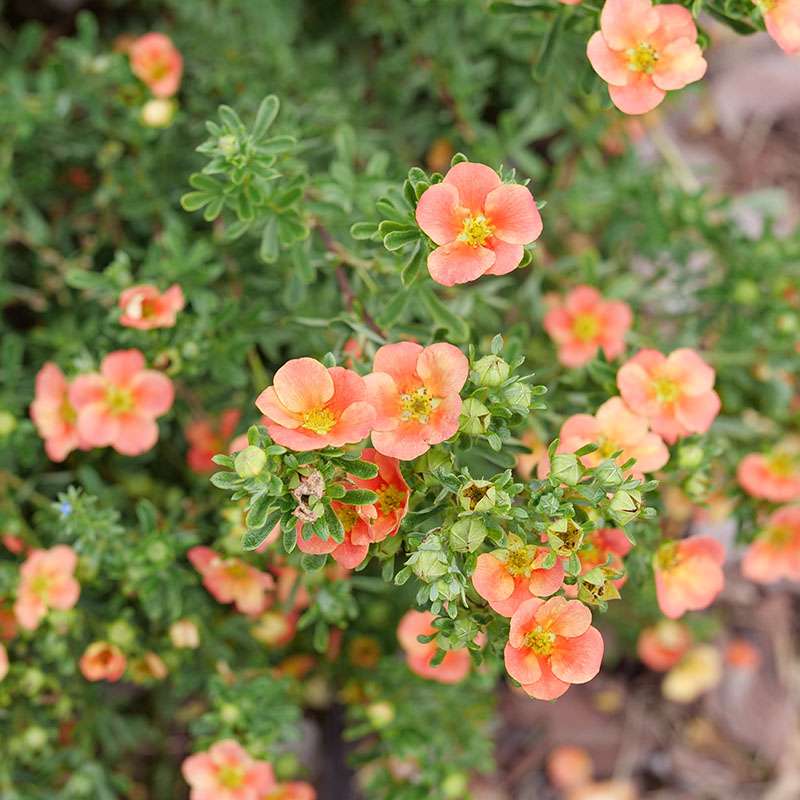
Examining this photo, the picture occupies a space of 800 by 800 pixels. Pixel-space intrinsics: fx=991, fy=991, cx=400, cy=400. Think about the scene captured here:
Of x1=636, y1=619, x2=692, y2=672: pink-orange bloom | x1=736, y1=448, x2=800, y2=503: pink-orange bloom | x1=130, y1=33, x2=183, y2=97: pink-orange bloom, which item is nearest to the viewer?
x1=736, y1=448, x2=800, y2=503: pink-orange bloom

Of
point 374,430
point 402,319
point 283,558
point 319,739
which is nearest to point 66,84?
point 402,319

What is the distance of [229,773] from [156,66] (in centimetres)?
251

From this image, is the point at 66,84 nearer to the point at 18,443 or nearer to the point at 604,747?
the point at 18,443

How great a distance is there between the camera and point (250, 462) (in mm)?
2166

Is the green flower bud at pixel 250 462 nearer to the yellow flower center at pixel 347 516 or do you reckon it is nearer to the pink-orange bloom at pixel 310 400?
the pink-orange bloom at pixel 310 400

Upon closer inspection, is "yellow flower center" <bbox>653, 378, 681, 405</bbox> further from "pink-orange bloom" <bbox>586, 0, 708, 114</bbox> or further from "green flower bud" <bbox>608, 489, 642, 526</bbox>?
"pink-orange bloom" <bbox>586, 0, 708, 114</bbox>

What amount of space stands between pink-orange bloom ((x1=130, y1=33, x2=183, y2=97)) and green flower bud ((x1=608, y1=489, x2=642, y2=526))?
94.3 inches

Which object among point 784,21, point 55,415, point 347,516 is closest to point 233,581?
point 55,415

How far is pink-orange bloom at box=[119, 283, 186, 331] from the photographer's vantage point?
291 centimetres

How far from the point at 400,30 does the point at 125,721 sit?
310cm

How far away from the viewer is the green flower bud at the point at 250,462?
2.17 meters

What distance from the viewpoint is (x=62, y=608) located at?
9.87 ft

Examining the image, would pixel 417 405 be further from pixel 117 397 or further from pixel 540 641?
pixel 117 397

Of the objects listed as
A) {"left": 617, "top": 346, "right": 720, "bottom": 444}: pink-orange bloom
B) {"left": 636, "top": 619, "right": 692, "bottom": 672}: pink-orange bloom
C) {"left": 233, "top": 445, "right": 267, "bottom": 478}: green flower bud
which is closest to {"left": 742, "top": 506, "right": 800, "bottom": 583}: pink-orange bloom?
{"left": 617, "top": 346, "right": 720, "bottom": 444}: pink-orange bloom
